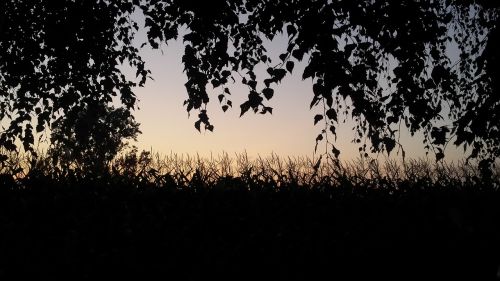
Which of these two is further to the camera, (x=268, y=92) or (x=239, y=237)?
(x=268, y=92)

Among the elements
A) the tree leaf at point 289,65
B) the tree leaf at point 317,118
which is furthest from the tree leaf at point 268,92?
the tree leaf at point 317,118

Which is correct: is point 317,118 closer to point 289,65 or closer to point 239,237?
point 289,65

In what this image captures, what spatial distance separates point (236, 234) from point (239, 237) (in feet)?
0.30

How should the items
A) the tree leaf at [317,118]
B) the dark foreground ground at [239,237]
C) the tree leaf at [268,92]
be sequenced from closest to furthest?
1. the dark foreground ground at [239,237]
2. the tree leaf at [317,118]
3. the tree leaf at [268,92]

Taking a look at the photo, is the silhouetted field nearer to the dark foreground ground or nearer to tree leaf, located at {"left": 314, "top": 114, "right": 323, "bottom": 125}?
the dark foreground ground

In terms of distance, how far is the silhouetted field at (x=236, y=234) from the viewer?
223 centimetres

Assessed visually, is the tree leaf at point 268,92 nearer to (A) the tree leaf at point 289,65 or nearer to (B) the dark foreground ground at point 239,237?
(A) the tree leaf at point 289,65

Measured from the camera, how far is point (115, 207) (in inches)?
132

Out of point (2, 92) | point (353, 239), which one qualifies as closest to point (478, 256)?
point (353, 239)

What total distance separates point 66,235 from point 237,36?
3.11 m

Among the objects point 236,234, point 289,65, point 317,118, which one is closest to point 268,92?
point 289,65

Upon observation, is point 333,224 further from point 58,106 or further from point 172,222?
point 58,106

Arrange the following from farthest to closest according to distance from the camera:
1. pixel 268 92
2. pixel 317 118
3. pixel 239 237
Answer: pixel 268 92
pixel 317 118
pixel 239 237

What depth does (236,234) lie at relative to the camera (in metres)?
2.87
